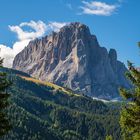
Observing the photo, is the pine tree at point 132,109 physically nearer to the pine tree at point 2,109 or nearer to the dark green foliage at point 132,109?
the dark green foliage at point 132,109

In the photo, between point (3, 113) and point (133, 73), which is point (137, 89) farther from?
point (3, 113)

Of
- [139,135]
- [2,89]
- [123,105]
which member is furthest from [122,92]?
[2,89]

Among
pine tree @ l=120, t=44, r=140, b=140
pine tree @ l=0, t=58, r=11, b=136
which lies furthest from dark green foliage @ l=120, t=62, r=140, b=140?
pine tree @ l=0, t=58, r=11, b=136

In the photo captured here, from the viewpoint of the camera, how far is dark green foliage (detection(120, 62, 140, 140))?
28547 millimetres

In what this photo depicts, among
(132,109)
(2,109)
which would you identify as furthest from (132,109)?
(2,109)

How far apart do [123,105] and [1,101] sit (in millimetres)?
7955

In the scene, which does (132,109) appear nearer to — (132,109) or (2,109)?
(132,109)

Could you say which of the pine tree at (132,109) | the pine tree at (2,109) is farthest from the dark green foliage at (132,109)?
the pine tree at (2,109)

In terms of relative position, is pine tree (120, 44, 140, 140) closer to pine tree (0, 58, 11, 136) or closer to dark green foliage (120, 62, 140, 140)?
dark green foliage (120, 62, 140, 140)

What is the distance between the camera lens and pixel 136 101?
28.9m

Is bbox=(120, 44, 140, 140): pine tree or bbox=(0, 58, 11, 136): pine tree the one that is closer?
bbox=(120, 44, 140, 140): pine tree

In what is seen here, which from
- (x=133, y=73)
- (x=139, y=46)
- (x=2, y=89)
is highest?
(x=139, y=46)

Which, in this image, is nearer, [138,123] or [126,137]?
[138,123]

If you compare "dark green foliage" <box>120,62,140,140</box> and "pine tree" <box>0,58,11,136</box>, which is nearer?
"dark green foliage" <box>120,62,140,140</box>
